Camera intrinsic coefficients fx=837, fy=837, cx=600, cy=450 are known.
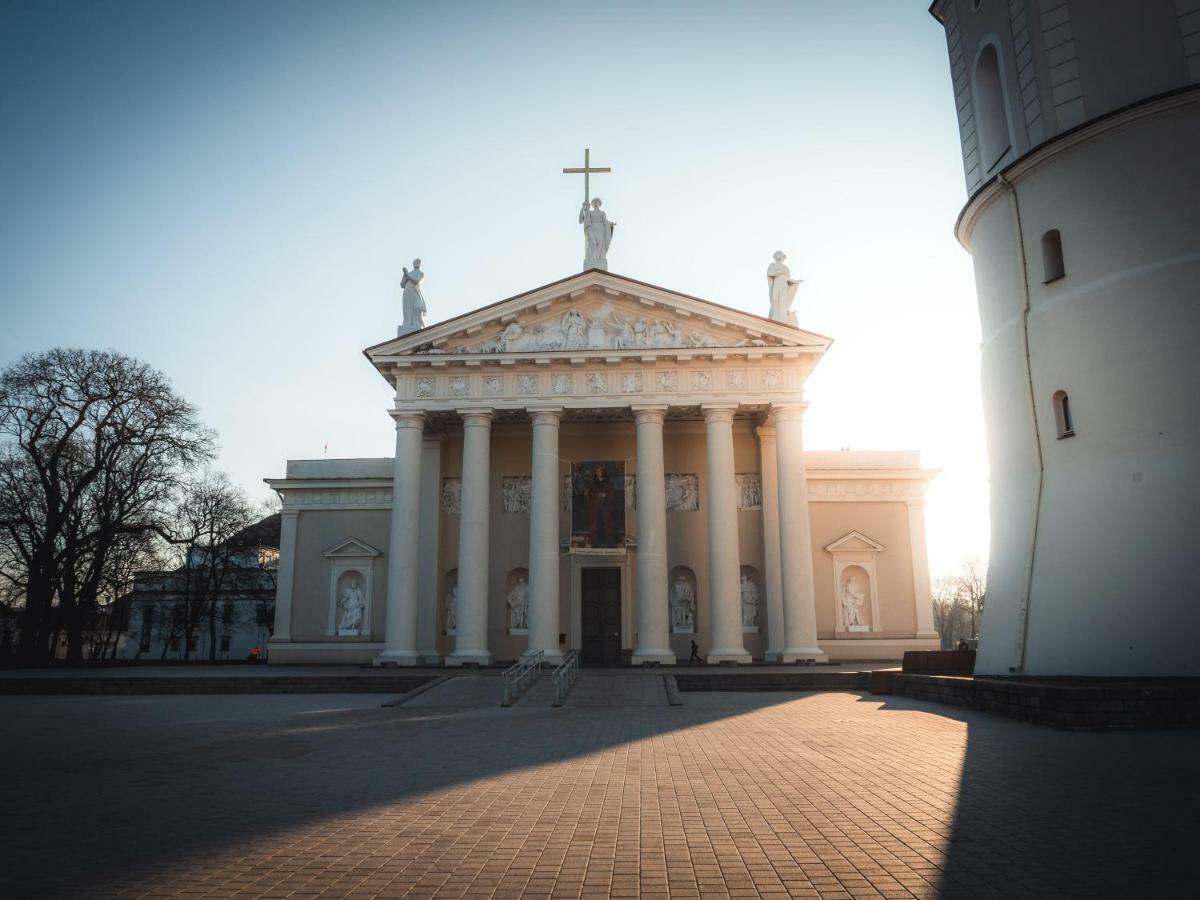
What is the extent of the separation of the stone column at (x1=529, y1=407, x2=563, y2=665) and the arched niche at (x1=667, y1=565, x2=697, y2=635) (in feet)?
15.2

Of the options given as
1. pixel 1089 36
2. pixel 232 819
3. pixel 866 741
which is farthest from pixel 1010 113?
pixel 232 819

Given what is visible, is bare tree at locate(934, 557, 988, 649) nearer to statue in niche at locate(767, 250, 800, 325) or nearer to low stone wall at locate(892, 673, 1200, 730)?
statue in niche at locate(767, 250, 800, 325)

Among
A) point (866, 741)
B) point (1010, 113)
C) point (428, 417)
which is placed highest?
point (1010, 113)

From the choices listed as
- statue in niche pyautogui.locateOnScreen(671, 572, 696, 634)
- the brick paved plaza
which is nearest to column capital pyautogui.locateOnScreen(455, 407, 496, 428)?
statue in niche pyautogui.locateOnScreen(671, 572, 696, 634)

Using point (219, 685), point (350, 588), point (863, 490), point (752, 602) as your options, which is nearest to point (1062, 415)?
point (752, 602)

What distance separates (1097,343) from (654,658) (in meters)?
14.9

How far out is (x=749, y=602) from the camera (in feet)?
95.9

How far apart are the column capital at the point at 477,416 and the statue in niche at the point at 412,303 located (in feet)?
12.7

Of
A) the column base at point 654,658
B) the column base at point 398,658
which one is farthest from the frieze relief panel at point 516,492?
the column base at point 654,658

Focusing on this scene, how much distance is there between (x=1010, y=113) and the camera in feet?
57.3

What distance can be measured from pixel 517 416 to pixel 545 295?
4.22m

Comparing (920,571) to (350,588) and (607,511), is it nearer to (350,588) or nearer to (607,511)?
(607,511)

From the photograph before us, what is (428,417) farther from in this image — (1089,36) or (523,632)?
(1089,36)

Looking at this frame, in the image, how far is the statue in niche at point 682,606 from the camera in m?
Answer: 29.1
